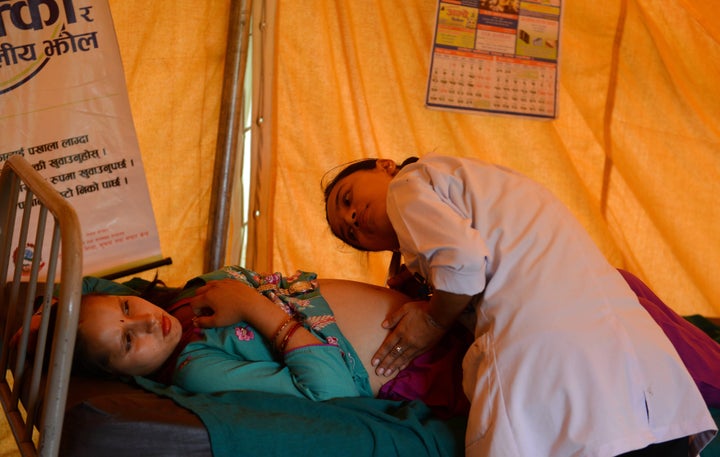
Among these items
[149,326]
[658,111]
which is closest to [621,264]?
[658,111]

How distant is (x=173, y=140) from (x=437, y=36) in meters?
0.96

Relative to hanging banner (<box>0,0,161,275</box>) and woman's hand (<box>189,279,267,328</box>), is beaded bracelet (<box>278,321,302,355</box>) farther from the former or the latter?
hanging banner (<box>0,0,161,275</box>)

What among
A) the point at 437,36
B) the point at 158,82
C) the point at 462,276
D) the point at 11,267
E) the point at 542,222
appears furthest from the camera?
the point at 437,36

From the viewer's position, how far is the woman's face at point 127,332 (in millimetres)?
1479

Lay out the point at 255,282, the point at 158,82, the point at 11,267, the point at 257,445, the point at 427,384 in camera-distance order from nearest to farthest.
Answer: the point at 257,445
the point at 427,384
the point at 255,282
the point at 11,267
the point at 158,82

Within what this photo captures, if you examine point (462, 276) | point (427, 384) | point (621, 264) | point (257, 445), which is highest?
point (462, 276)

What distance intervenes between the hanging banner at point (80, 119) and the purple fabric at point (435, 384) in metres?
1.20

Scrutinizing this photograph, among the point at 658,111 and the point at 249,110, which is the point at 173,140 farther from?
the point at 658,111

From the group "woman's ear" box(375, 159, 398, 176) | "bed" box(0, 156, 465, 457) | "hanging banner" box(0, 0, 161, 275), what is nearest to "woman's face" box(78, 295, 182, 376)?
"bed" box(0, 156, 465, 457)

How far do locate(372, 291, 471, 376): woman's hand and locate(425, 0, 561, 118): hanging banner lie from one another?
1.24m

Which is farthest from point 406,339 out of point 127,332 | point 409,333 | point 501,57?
point 501,57

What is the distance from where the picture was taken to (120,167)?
2443mm

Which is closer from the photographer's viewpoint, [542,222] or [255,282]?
[542,222]

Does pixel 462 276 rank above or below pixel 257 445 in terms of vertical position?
above
